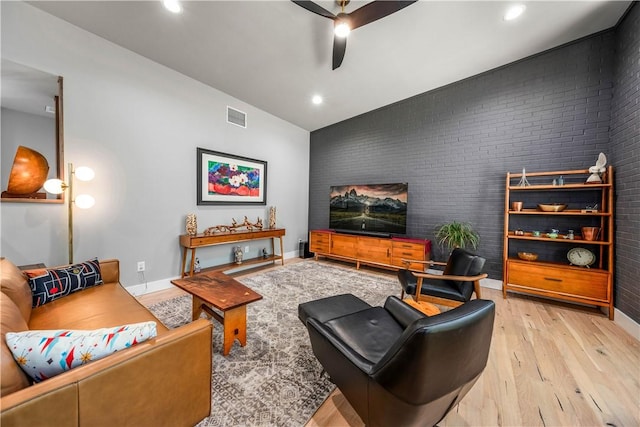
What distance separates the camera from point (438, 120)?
4.09m

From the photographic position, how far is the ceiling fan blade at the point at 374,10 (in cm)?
202

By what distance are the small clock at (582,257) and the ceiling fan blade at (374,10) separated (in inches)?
133

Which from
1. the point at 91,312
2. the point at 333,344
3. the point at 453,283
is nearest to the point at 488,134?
the point at 453,283

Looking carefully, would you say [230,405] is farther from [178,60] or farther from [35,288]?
[178,60]

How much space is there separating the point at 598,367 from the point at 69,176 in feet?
17.1

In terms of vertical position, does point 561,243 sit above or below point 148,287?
above

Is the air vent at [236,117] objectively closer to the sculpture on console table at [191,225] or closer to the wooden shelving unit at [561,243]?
the sculpture on console table at [191,225]

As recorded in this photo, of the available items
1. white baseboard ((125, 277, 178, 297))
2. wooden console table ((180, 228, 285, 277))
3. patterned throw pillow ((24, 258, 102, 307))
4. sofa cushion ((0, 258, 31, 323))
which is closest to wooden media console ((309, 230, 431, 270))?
wooden console table ((180, 228, 285, 277))

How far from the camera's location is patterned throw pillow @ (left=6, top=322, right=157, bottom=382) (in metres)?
0.87

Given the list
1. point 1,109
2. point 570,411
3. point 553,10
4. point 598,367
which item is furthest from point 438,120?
point 1,109

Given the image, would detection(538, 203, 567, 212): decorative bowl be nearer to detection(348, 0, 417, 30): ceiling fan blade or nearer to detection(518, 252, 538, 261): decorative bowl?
detection(518, 252, 538, 261): decorative bowl

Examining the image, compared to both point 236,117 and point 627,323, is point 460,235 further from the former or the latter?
point 236,117

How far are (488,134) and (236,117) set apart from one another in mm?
4190

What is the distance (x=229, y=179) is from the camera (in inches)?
164
